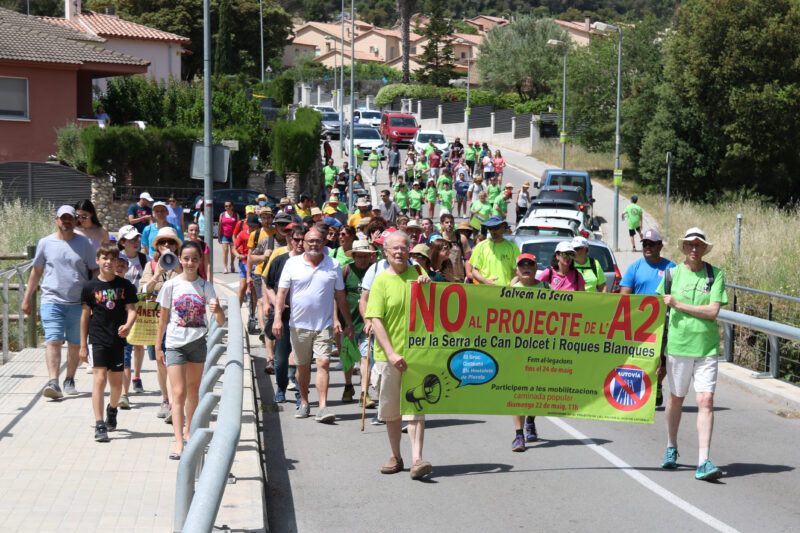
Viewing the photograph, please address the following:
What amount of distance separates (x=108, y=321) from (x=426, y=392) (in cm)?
309

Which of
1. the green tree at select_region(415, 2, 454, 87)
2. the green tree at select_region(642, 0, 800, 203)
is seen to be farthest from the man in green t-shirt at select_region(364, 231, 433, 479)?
the green tree at select_region(415, 2, 454, 87)

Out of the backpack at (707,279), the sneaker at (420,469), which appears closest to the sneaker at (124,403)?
the sneaker at (420,469)

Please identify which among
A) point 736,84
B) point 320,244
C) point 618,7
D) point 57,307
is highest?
point 618,7

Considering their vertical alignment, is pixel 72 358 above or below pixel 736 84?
below

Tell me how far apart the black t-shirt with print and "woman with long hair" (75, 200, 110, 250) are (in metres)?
2.29

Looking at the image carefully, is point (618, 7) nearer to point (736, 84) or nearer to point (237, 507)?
point (736, 84)

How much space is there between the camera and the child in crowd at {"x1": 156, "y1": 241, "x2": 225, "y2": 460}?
29.6ft

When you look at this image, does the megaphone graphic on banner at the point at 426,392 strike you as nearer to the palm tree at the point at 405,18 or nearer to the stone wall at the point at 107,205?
the stone wall at the point at 107,205

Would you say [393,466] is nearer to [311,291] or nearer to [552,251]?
[311,291]

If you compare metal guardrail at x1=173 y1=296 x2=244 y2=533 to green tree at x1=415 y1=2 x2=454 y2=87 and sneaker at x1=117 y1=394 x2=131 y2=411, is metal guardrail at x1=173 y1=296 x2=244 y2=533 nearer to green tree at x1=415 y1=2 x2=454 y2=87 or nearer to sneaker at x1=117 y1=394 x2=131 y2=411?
sneaker at x1=117 y1=394 x2=131 y2=411

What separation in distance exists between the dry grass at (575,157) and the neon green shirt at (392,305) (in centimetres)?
5303

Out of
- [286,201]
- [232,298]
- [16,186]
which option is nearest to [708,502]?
[232,298]

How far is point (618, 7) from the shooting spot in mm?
185000

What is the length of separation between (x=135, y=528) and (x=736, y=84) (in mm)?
46176
